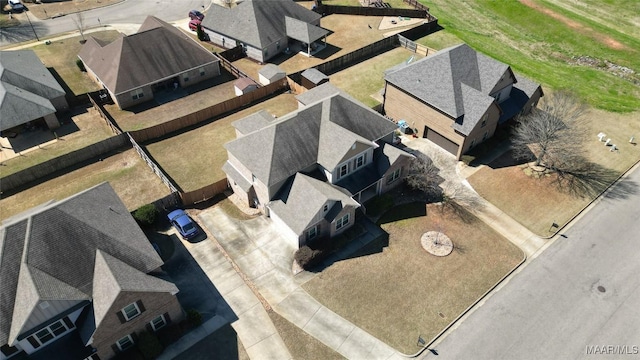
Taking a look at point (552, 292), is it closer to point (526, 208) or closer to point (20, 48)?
point (526, 208)

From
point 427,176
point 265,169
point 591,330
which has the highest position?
point 265,169

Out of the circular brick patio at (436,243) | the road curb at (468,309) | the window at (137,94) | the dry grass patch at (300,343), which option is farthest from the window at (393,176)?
the window at (137,94)

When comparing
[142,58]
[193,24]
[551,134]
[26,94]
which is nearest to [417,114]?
[551,134]

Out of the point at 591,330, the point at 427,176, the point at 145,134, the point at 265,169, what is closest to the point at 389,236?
the point at 427,176

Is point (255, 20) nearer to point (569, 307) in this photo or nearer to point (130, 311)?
point (130, 311)

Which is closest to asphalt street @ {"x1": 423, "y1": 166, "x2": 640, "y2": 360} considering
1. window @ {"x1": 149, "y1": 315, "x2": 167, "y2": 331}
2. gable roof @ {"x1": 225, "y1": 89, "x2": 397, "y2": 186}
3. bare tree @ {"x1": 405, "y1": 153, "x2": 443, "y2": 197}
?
bare tree @ {"x1": 405, "y1": 153, "x2": 443, "y2": 197}

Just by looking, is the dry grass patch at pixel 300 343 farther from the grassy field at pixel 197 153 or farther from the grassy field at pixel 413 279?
the grassy field at pixel 197 153

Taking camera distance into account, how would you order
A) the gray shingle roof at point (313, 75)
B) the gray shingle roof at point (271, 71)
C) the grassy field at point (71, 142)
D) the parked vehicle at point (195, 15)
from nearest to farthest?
the grassy field at point (71, 142) → the gray shingle roof at point (313, 75) → the gray shingle roof at point (271, 71) → the parked vehicle at point (195, 15)
